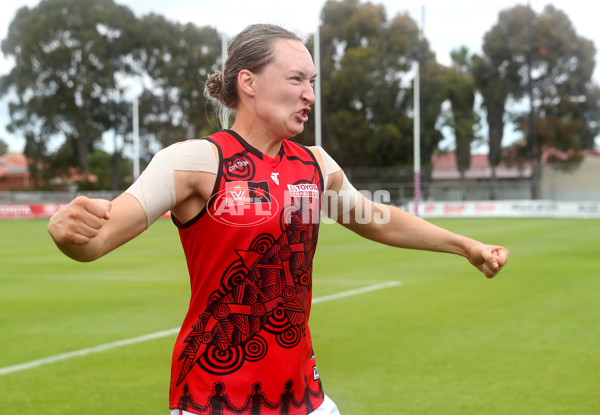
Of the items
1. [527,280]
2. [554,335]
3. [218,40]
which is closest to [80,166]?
[218,40]

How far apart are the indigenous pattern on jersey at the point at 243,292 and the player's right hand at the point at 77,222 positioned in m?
0.53

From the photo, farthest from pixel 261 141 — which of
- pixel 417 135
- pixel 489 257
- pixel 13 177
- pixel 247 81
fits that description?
pixel 13 177

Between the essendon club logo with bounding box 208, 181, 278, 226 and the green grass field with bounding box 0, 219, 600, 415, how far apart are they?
3.65m

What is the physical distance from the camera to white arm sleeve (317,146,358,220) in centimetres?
313

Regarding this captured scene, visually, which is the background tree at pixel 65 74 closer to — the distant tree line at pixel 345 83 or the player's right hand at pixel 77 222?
the distant tree line at pixel 345 83

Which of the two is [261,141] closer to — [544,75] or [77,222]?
[77,222]

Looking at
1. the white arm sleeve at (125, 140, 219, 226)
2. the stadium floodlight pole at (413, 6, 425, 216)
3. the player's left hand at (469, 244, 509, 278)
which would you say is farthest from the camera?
the stadium floodlight pole at (413, 6, 425, 216)

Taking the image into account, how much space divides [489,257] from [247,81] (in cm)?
→ 116

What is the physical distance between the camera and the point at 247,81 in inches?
111

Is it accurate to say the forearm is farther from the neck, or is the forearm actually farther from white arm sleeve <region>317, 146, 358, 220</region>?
the neck

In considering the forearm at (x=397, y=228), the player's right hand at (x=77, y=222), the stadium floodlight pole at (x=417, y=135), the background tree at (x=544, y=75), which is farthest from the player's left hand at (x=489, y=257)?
the background tree at (x=544, y=75)

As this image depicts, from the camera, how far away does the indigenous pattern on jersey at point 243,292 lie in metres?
2.65

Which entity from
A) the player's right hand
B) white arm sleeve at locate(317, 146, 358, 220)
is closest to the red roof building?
white arm sleeve at locate(317, 146, 358, 220)

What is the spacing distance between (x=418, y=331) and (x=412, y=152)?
47.1 metres
